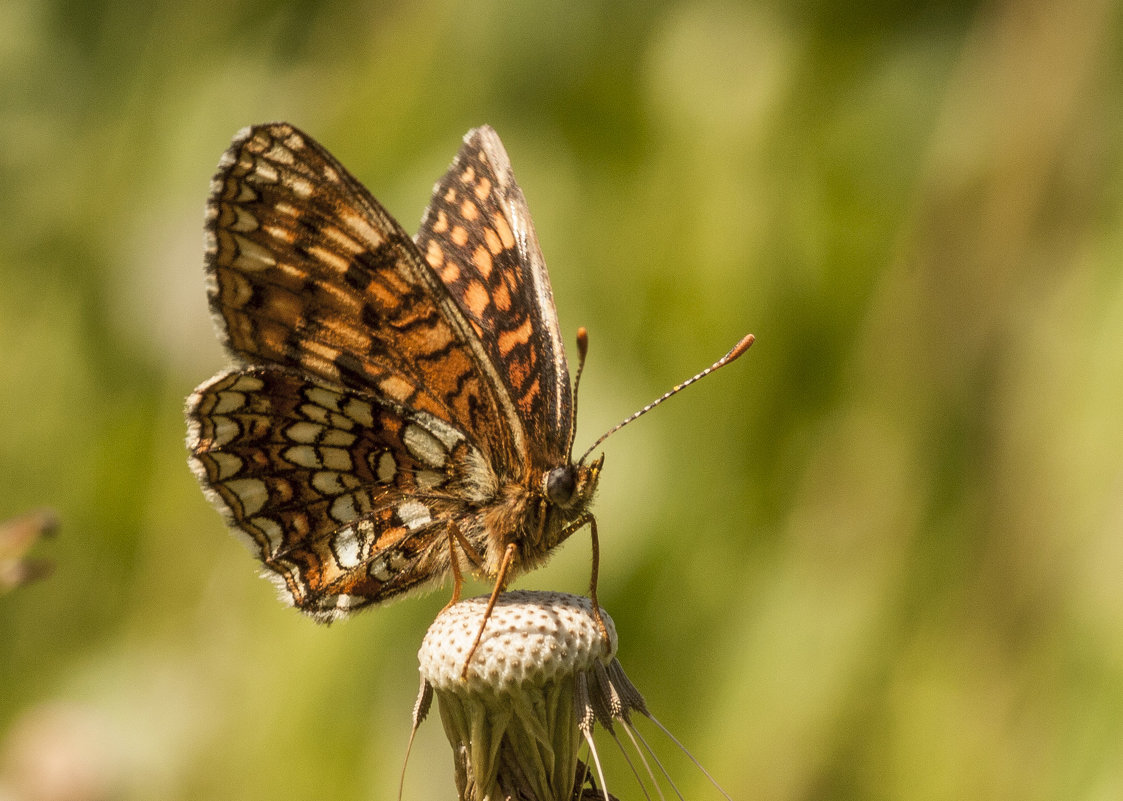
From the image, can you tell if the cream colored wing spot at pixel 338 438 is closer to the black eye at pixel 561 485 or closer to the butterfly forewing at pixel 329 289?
the butterfly forewing at pixel 329 289

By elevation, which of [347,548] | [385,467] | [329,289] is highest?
[329,289]

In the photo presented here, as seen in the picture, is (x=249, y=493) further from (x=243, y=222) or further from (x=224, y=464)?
(x=243, y=222)

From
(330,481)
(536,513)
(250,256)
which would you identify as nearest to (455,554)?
(536,513)

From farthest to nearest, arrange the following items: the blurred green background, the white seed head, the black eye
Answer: the blurred green background → the black eye → the white seed head

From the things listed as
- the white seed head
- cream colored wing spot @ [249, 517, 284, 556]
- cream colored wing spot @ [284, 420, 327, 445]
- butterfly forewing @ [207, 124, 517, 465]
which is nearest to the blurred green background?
cream colored wing spot @ [249, 517, 284, 556]

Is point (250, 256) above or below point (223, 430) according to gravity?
above

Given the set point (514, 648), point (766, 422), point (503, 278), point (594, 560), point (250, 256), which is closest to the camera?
point (514, 648)

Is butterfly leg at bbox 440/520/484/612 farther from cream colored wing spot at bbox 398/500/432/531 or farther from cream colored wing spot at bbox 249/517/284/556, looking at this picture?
cream colored wing spot at bbox 249/517/284/556
